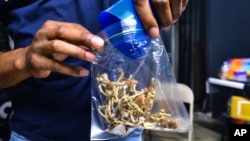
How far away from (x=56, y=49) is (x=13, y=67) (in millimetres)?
129

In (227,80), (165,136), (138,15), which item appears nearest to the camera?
(138,15)

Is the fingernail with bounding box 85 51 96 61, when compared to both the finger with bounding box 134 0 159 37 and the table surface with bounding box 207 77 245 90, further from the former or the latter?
the table surface with bounding box 207 77 245 90

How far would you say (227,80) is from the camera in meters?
2.20

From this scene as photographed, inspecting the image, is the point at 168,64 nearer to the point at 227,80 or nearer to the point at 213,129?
the point at 227,80

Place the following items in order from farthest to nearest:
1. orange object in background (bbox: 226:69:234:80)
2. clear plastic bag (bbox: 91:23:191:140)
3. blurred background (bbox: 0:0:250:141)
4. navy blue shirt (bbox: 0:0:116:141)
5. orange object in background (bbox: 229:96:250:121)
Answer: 1. blurred background (bbox: 0:0:250:141)
2. orange object in background (bbox: 226:69:234:80)
3. orange object in background (bbox: 229:96:250:121)
4. navy blue shirt (bbox: 0:0:116:141)
5. clear plastic bag (bbox: 91:23:191:140)

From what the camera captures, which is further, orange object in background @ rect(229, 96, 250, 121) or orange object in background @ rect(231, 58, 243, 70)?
orange object in background @ rect(231, 58, 243, 70)

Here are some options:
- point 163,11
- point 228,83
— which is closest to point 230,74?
point 228,83

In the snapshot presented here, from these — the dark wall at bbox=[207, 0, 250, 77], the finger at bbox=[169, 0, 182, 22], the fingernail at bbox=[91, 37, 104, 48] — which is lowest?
the fingernail at bbox=[91, 37, 104, 48]

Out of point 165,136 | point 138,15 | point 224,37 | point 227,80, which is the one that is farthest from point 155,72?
point 224,37

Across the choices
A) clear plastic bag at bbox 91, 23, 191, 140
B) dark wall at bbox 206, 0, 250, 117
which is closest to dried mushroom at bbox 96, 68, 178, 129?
clear plastic bag at bbox 91, 23, 191, 140

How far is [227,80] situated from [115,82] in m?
1.87

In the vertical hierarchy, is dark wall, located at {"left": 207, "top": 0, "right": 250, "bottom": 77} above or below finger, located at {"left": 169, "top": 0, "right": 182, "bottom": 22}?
above

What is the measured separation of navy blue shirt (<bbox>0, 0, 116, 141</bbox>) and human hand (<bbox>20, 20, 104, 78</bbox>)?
0.15 metres

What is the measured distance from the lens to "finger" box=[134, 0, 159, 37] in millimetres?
391
